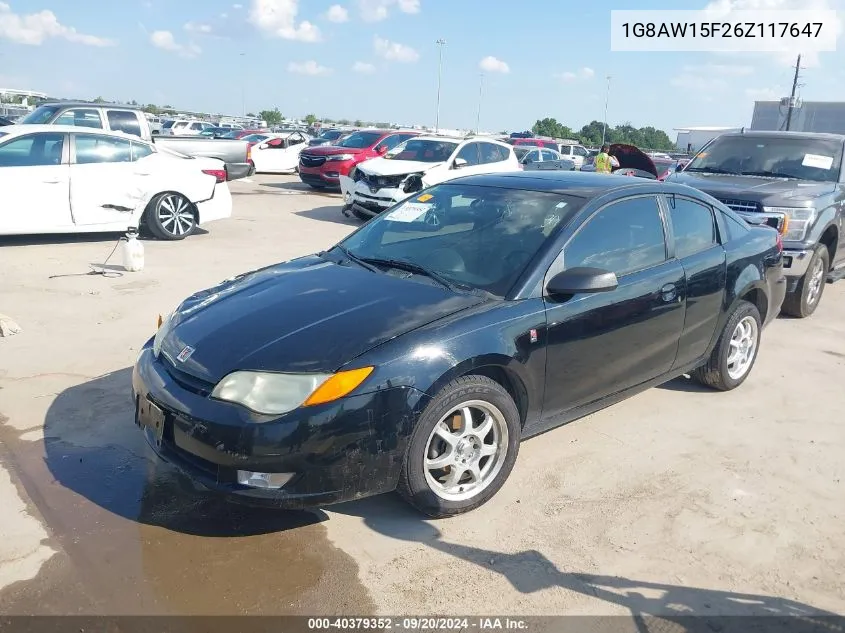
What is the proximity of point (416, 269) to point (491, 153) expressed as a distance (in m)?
10.6

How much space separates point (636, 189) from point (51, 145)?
7684 mm

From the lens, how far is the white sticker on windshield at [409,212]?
180 inches

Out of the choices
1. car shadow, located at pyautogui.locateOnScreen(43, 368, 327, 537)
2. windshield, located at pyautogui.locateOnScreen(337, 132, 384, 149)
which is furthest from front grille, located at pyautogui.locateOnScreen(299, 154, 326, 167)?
car shadow, located at pyautogui.locateOnScreen(43, 368, 327, 537)

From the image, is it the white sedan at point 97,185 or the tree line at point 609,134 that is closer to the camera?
the white sedan at point 97,185

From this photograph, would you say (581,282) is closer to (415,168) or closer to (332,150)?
(415,168)

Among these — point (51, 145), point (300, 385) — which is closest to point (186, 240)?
point (51, 145)

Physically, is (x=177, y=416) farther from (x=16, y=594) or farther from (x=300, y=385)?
(x=16, y=594)

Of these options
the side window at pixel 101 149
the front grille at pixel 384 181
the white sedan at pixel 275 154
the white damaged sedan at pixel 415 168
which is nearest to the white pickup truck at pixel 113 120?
the side window at pixel 101 149

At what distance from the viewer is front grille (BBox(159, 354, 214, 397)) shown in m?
3.13

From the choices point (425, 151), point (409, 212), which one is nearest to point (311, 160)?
point (425, 151)

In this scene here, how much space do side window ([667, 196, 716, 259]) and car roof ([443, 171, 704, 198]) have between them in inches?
4.0

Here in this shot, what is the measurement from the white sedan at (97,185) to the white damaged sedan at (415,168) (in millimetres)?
2917

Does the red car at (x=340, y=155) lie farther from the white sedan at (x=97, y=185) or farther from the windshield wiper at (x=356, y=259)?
the windshield wiper at (x=356, y=259)

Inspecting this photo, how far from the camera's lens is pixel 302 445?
296 centimetres
